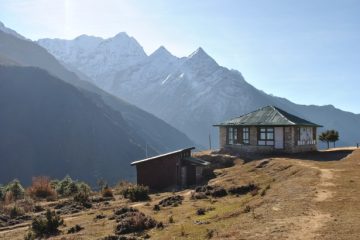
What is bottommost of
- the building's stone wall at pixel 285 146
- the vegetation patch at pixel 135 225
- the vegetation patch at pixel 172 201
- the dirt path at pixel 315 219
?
the vegetation patch at pixel 172 201

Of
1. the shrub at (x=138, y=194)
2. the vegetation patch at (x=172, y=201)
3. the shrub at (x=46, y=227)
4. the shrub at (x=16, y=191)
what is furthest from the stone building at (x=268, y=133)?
the shrub at (x=46, y=227)

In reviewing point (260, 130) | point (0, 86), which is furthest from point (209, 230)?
point (0, 86)

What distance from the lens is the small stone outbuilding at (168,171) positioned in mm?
43094

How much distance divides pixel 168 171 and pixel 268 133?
16822 mm

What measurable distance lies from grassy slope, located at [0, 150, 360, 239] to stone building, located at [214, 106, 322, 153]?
59.4 feet

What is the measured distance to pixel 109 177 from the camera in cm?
17012

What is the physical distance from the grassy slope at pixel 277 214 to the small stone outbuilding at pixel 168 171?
9365 mm

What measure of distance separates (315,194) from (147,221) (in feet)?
31.8

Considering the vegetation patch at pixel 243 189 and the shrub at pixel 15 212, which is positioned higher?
the vegetation patch at pixel 243 189

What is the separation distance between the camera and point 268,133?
53.3m

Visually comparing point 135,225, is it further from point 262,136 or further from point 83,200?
point 262,136

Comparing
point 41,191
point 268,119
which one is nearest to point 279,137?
point 268,119

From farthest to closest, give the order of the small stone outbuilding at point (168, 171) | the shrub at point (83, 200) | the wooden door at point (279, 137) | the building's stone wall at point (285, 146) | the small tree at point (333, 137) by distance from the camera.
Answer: the small tree at point (333, 137) → the wooden door at point (279, 137) → the building's stone wall at point (285, 146) → the small stone outbuilding at point (168, 171) → the shrub at point (83, 200)

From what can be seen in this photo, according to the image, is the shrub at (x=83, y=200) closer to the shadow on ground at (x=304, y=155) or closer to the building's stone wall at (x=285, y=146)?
the shadow on ground at (x=304, y=155)
